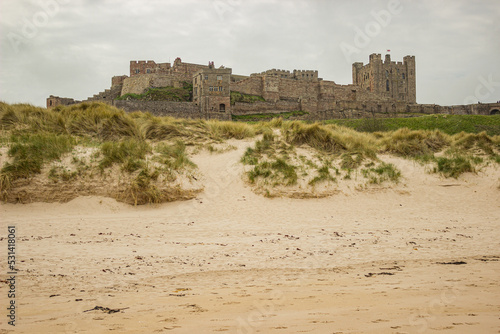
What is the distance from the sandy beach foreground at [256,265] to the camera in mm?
2955

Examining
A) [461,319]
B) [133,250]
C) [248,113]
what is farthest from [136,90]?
[461,319]

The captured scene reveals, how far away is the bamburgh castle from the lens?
150ft

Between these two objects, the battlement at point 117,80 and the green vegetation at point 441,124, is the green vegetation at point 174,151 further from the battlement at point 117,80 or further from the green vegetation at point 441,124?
the battlement at point 117,80

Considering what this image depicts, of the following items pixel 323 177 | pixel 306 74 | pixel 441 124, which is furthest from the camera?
pixel 306 74

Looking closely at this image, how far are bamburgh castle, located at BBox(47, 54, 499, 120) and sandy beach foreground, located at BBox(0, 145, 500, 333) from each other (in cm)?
3518

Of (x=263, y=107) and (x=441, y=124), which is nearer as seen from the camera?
(x=441, y=124)

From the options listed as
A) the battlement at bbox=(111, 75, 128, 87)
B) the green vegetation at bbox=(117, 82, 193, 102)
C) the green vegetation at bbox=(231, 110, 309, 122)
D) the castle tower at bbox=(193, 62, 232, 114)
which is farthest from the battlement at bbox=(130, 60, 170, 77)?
the green vegetation at bbox=(231, 110, 309, 122)

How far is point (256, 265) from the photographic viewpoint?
197 inches

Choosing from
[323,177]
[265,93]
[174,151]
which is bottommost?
[323,177]

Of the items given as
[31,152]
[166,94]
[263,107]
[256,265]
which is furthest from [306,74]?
[256,265]

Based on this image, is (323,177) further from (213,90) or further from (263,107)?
(263,107)

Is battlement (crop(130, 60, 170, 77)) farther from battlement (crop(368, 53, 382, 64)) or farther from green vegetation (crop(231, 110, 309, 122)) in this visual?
battlement (crop(368, 53, 382, 64))

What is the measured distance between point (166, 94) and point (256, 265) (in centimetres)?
4704

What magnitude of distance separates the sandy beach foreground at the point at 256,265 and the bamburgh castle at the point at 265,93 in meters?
35.2
